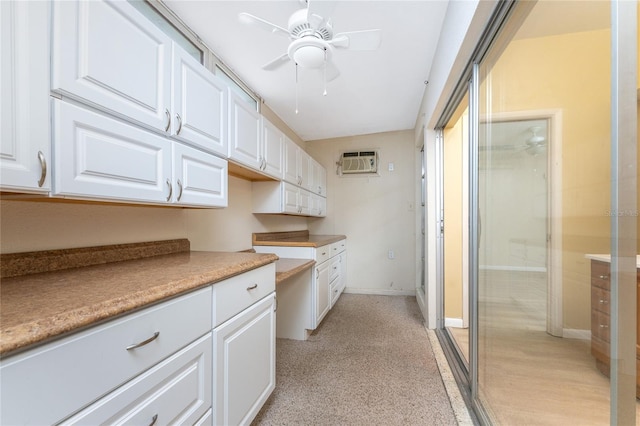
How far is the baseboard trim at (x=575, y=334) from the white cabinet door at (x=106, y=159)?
162 cm

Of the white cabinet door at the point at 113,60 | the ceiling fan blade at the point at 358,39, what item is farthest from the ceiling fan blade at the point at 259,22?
the white cabinet door at the point at 113,60

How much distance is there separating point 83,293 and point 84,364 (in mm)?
223

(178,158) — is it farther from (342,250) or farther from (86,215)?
(342,250)

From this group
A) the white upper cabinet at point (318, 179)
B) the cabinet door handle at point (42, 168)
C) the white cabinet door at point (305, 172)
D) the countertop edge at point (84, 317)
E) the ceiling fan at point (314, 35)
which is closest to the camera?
the countertop edge at point (84, 317)

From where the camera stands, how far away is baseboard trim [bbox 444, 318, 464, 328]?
2639 mm

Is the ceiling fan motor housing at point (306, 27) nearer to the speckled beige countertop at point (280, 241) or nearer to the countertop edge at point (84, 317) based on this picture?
the countertop edge at point (84, 317)

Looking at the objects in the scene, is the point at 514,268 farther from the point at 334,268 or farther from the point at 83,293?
the point at 334,268

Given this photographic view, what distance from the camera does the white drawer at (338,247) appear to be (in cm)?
330

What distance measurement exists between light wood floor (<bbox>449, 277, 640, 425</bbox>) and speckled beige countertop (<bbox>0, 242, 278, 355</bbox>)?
4.14ft

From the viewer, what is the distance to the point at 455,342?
2.29 metres

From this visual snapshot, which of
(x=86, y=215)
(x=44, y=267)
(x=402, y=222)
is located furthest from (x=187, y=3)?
(x=402, y=222)

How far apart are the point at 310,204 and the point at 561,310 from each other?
2.71 metres

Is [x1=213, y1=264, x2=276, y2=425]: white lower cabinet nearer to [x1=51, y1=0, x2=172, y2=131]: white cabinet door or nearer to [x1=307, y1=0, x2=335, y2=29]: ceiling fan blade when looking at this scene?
[x1=51, y1=0, x2=172, y2=131]: white cabinet door

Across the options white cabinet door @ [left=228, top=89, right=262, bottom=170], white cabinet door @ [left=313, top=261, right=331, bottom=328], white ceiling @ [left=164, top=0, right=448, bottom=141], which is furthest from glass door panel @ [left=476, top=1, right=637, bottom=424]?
white cabinet door @ [left=228, top=89, right=262, bottom=170]
